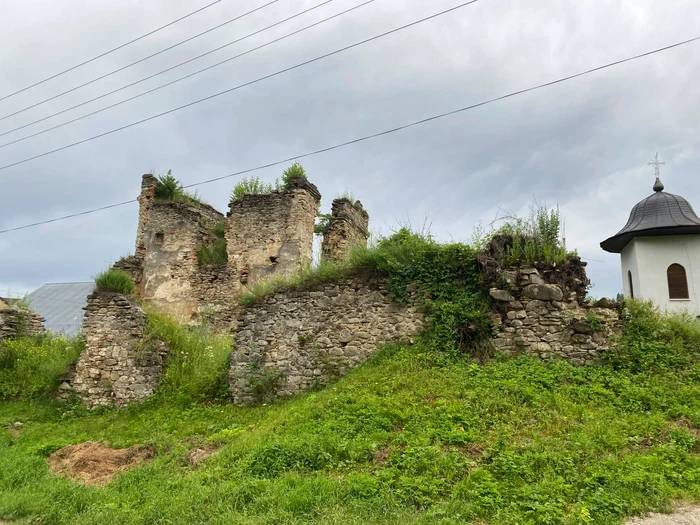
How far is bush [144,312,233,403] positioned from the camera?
402 inches

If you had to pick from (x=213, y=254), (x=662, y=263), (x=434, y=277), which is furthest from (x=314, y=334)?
(x=662, y=263)

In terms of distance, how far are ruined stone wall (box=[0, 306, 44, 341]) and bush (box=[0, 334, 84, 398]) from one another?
422mm

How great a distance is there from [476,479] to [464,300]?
429cm

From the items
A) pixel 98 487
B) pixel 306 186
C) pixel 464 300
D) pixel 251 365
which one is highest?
pixel 306 186

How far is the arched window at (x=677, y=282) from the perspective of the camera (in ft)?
76.5

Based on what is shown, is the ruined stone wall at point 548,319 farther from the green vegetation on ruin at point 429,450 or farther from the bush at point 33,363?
the bush at point 33,363

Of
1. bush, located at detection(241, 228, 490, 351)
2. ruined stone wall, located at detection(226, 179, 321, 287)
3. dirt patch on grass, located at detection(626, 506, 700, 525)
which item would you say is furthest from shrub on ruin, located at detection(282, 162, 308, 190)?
dirt patch on grass, located at detection(626, 506, 700, 525)

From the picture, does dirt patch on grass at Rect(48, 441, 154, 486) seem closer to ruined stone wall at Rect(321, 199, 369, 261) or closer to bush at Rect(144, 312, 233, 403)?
bush at Rect(144, 312, 233, 403)

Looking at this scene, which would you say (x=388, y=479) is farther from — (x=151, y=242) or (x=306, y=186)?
(x=151, y=242)

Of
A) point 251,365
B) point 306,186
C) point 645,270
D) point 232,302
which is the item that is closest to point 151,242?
point 232,302

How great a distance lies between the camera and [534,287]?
8.77 m

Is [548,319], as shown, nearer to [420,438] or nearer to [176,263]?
[420,438]

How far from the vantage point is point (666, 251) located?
77.2 feet

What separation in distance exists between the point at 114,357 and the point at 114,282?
1798 millimetres
